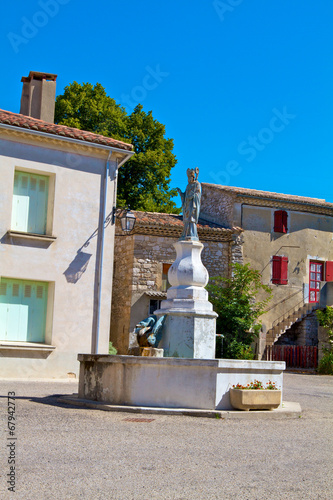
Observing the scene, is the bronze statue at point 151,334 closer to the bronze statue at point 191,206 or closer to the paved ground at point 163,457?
the bronze statue at point 191,206

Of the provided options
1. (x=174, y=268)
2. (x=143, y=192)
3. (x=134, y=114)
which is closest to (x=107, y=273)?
(x=174, y=268)

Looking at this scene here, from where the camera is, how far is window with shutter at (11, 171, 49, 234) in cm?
1504

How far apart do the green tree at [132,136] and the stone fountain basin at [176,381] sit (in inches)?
A: 743

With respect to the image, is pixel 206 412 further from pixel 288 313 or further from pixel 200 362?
pixel 288 313

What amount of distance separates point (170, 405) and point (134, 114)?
75.1 ft

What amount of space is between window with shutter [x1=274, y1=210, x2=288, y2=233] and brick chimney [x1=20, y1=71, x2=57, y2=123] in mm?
12767

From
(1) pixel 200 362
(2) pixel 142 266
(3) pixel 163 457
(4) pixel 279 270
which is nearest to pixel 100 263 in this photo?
(2) pixel 142 266

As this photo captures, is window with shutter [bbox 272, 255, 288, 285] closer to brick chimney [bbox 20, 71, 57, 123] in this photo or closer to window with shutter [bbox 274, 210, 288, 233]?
window with shutter [bbox 274, 210, 288, 233]

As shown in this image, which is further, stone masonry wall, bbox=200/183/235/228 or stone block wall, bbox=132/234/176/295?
stone masonry wall, bbox=200/183/235/228

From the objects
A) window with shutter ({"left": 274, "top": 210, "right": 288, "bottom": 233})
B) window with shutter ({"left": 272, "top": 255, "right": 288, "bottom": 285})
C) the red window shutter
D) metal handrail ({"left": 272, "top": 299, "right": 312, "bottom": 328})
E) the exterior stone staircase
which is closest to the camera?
the exterior stone staircase

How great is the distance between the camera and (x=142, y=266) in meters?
23.1

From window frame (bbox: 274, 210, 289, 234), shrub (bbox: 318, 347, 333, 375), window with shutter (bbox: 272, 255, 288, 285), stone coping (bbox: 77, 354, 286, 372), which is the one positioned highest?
window frame (bbox: 274, 210, 289, 234)

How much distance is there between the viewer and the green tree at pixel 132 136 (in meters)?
28.5

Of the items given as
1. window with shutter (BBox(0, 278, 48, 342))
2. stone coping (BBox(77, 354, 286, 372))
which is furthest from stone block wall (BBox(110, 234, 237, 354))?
stone coping (BBox(77, 354, 286, 372))
